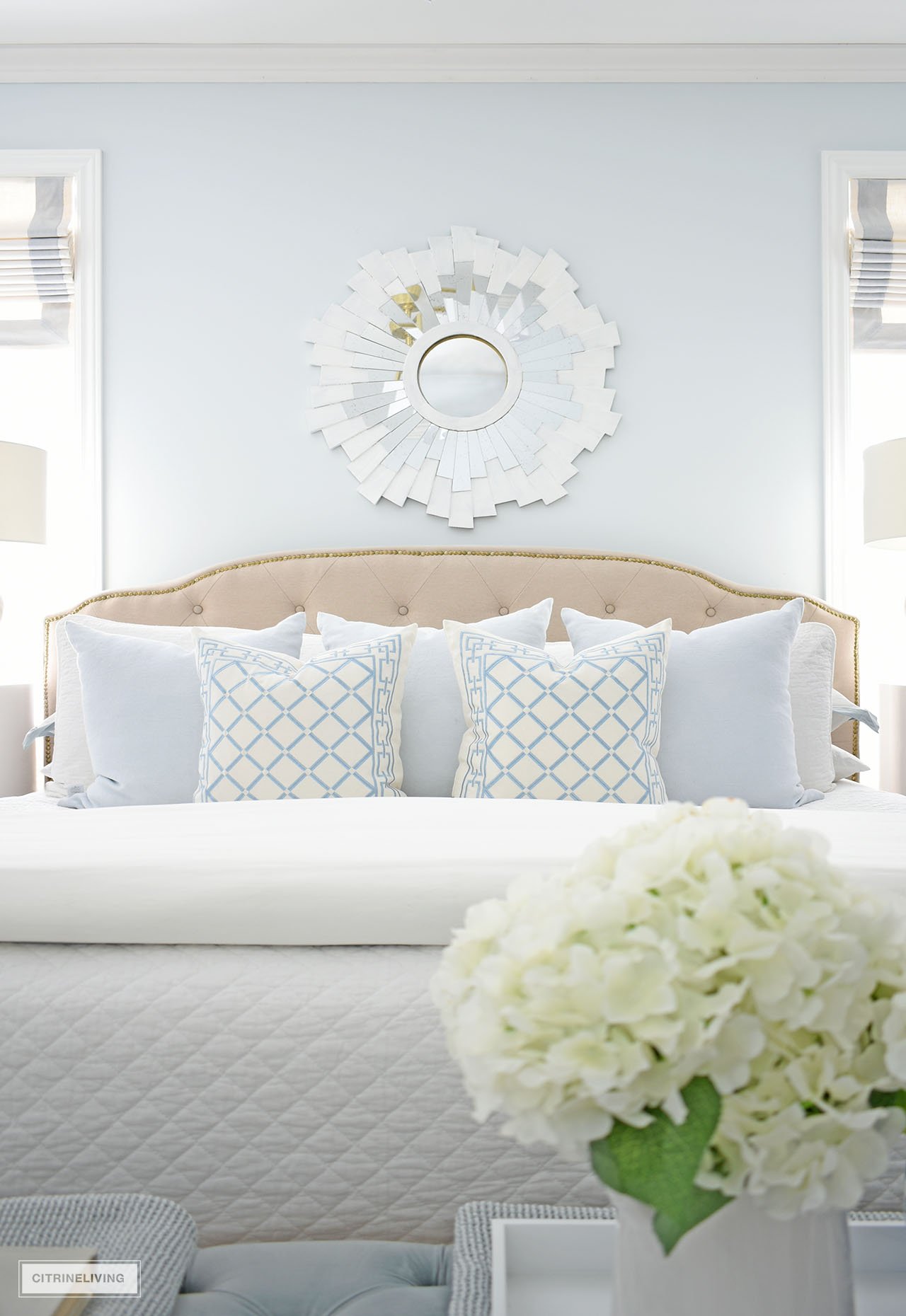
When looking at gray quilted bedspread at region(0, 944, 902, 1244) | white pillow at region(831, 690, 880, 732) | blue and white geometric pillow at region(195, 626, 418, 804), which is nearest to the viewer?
gray quilted bedspread at region(0, 944, 902, 1244)

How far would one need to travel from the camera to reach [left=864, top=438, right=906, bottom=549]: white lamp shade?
92.0 inches

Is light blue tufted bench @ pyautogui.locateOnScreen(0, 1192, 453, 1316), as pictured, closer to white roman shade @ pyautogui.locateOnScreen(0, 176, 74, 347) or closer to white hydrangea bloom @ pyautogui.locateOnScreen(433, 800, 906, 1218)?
white hydrangea bloom @ pyautogui.locateOnScreen(433, 800, 906, 1218)

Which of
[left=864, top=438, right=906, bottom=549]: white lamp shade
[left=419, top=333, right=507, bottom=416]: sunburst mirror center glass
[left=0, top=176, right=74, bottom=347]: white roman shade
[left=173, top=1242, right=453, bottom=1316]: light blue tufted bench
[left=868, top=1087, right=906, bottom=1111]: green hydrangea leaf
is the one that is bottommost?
[left=173, top=1242, right=453, bottom=1316]: light blue tufted bench

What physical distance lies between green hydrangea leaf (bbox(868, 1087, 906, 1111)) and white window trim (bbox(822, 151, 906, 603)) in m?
2.38

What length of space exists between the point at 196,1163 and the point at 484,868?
0.44 meters

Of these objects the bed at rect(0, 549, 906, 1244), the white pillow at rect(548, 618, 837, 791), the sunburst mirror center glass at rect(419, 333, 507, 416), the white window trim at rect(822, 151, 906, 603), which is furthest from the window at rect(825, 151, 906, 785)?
the bed at rect(0, 549, 906, 1244)

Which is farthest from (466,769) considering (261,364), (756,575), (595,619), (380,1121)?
(261,364)

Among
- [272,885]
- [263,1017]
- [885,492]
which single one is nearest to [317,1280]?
[263,1017]

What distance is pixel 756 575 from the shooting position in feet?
9.04

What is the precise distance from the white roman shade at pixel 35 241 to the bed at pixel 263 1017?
209 centimetres

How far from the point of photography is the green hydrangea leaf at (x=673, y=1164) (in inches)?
19.6

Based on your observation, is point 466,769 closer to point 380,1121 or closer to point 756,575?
point 380,1121

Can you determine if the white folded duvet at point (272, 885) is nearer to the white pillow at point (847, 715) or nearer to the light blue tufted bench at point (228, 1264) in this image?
the light blue tufted bench at point (228, 1264)

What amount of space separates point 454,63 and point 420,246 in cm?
51
